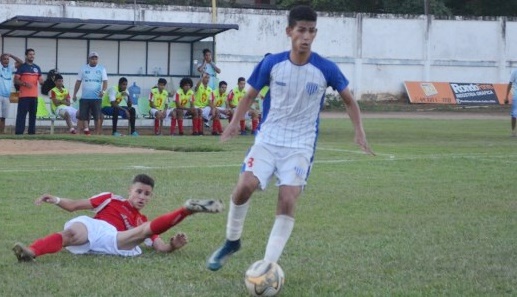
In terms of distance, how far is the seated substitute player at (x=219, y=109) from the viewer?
94.4ft

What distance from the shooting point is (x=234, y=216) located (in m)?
8.12

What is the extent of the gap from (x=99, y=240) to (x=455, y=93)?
140ft

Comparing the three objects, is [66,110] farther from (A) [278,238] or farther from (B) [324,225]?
(A) [278,238]

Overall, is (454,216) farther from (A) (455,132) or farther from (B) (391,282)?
(A) (455,132)

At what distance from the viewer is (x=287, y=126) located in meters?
8.02

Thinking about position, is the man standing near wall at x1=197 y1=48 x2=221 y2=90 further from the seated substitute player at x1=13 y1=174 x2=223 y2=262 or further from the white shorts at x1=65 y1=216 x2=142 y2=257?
the white shorts at x1=65 y1=216 x2=142 y2=257

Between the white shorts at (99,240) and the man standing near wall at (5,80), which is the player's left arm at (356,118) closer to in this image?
the white shorts at (99,240)

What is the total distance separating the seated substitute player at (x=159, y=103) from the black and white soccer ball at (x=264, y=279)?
2162 cm

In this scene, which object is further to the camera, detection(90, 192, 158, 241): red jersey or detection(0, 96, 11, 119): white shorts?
detection(0, 96, 11, 119): white shorts

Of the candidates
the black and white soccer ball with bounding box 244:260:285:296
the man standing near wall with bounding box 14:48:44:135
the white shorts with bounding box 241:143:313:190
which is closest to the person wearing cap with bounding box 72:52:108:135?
the man standing near wall with bounding box 14:48:44:135

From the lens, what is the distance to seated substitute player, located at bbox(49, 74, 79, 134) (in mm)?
27656

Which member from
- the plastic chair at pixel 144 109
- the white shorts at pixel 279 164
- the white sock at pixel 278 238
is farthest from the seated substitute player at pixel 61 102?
the white sock at pixel 278 238

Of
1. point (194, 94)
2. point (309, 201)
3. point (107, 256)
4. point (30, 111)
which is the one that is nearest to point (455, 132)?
point (194, 94)

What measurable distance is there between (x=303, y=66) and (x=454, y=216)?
412cm
